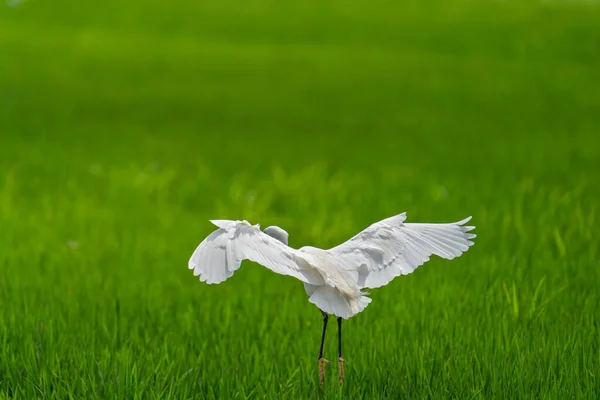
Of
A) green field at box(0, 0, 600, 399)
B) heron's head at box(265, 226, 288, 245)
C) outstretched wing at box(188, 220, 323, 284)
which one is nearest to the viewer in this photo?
outstretched wing at box(188, 220, 323, 284)

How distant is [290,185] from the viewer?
6.70m

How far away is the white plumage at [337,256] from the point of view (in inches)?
80.4

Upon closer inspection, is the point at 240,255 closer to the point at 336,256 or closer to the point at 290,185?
the point at 336,256

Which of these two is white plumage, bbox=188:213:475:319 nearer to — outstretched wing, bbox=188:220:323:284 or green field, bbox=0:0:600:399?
outstretched wing, bbox=188:220:323:284

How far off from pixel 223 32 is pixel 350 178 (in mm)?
7569

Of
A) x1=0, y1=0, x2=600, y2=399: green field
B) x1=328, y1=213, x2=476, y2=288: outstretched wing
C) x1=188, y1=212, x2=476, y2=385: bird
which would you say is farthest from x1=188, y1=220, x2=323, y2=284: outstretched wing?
x1=0, y1=0, x2=600, y2=399: green field

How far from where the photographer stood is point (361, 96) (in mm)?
11023

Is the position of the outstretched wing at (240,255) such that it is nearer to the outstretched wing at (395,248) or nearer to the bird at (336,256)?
the bird at (336,256)

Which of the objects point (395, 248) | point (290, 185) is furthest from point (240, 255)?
point (290, 185)

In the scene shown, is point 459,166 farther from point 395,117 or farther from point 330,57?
point 330,57

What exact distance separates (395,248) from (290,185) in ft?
14.6

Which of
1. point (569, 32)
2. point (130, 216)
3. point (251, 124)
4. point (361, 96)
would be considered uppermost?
point (569, 32)

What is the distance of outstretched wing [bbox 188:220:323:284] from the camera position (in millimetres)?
2020

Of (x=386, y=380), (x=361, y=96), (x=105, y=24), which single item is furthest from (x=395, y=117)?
(x=386, y=380)
